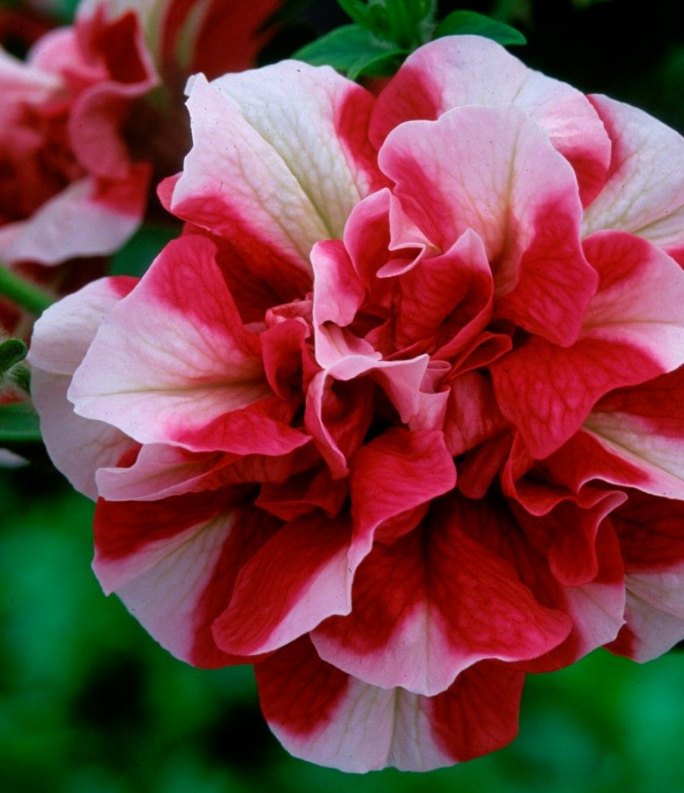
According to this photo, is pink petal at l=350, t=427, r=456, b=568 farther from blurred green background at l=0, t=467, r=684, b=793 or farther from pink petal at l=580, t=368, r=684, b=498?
blurred green background at l=0, t=467, r=684, b=793

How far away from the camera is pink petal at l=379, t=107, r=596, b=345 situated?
1.05 ft

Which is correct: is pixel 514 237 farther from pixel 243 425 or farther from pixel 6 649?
pixel 6 649

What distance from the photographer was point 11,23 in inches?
32.9

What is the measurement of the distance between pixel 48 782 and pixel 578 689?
522mm

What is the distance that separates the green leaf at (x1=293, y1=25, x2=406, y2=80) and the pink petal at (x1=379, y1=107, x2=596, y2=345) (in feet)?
0.31

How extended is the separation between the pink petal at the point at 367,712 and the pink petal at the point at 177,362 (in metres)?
0.09

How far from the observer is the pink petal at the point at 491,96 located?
342 millimetres

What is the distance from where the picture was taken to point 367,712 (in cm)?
37

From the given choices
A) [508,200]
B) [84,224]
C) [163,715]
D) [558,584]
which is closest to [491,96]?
[508,200]

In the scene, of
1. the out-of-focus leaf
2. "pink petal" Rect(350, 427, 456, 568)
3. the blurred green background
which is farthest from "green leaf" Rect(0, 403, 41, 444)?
the blurred green background

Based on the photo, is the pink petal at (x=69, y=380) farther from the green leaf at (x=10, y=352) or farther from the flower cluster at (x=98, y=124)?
the flower cluster at (x=98, y=124)

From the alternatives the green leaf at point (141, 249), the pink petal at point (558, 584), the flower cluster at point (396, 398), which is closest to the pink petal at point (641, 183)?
the flower cluster at point (396, 398)

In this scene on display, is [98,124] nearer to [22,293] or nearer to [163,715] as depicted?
[22,293]

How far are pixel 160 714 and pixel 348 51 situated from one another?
31.8 inches
